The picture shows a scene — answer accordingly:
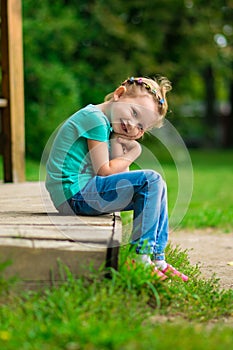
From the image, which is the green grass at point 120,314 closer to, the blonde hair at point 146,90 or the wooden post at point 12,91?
the blonde hair at point 146,90

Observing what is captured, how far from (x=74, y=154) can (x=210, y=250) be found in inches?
71.5

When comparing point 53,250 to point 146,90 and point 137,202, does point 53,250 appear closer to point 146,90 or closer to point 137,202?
point 137,202

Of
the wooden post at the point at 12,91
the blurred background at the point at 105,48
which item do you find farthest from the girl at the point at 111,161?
the blurred background at the point at 105,48

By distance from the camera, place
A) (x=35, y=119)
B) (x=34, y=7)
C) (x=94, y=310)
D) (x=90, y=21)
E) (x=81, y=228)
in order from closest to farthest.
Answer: (x=94, y=310), (x=81, y=228), (x=35, y=119), (x=34, y=7), (x=90, y=21)

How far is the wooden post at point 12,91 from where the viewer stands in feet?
23.0

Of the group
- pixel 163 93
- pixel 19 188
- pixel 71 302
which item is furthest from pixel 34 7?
pixel 71 302

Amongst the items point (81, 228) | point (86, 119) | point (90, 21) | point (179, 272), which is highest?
point (90, 21)

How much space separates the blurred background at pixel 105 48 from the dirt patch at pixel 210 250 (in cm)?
607

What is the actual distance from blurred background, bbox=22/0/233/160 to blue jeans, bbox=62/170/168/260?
8.31 m

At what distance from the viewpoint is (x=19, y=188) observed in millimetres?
6258

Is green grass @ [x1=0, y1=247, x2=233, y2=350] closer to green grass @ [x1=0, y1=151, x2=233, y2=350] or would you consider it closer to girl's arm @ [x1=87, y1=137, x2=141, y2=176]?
green grass @ [x1=0, y1=151, x2=233, y2=350]

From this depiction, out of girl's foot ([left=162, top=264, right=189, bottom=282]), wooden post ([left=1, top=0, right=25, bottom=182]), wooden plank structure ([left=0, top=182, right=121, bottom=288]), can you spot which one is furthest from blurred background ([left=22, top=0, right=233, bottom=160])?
wooden plank structure ([left=0, top=182, right=121, bottom=288])

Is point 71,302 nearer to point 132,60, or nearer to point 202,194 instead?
point 202,194

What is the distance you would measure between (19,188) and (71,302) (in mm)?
3389
